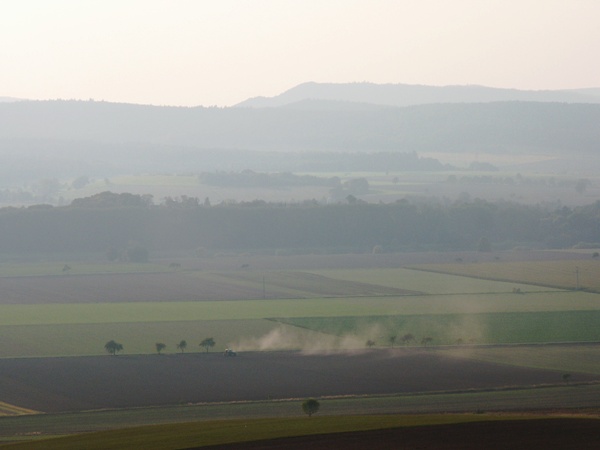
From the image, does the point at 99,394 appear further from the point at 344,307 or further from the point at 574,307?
the point at 574,307

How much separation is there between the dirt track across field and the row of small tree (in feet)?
66.5

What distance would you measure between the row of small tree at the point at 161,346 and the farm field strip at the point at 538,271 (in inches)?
1016

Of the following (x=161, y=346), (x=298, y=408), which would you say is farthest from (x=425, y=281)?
(x=298, y=408)

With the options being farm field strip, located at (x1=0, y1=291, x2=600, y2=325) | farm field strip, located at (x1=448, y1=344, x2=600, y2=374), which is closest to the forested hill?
farm field strip, located at (x1=0, y1=291, x2=600, y2=325)

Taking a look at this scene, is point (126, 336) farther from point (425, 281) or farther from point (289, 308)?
point (425, 281)

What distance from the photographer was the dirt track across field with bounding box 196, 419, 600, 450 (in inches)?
1096

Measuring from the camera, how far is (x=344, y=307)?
2426 inches

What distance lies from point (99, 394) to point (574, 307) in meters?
27.3

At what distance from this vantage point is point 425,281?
7338 centimetres

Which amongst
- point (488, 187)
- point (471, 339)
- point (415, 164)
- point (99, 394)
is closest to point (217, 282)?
point (471, 339)

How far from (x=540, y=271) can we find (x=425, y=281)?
797cm

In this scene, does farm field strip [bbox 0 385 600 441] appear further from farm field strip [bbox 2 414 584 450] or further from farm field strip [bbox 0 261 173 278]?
farm field strip [bbox 0 261 173 278]

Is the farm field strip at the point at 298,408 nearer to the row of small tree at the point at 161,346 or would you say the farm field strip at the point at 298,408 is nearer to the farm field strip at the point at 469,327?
the row of small tree at the point at 161,346

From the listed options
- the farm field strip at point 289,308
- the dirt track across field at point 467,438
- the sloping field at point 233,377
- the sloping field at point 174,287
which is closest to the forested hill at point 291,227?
the sloping field at point 174,287
